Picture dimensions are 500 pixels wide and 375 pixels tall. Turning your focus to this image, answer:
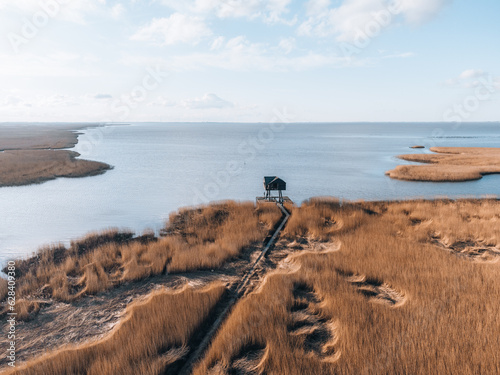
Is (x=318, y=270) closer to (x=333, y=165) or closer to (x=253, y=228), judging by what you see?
(x=253, y=228)

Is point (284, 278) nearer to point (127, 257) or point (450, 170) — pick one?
point (127, 257)

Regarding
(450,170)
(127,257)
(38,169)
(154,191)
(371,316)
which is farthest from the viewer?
(450,170)

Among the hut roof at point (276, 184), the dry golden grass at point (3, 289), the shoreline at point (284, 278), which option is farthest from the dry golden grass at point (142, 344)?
the hut roof at point (276, 184)

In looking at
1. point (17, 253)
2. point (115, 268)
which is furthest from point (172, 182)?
point (115, 268)

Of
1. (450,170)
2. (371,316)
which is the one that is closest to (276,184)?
(371,316)

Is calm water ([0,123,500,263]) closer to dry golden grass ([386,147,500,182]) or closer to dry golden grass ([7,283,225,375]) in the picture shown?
dry golden grass ([386,147,500,182])

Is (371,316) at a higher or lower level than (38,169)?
lower

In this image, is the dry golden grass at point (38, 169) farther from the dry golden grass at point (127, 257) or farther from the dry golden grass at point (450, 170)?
the dry golden grass at point (450, 170)
